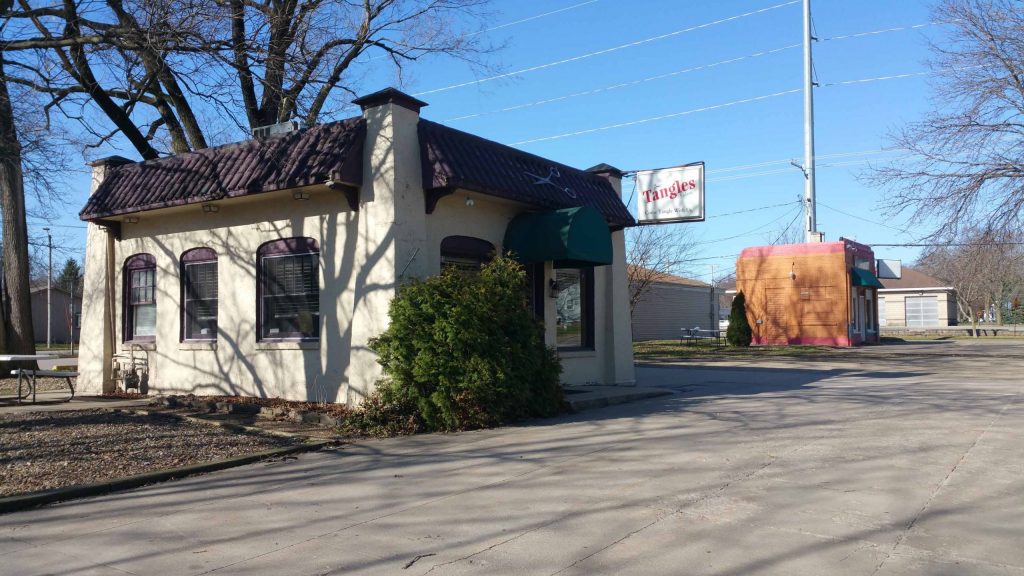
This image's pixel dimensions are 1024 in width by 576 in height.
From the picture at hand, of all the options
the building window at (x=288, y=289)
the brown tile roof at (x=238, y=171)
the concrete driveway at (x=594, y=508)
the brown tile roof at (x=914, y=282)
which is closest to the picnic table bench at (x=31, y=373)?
the brown tile roof at (x=238, y=171)

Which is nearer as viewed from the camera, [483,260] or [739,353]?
[483,260]

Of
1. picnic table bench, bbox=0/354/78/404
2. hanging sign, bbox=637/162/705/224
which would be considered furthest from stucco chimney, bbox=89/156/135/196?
hanging sign, bbox=637/162/705/224

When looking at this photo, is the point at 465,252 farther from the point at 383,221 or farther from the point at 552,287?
the point at 552,287

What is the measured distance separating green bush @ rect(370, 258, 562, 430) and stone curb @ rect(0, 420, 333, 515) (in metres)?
1.53

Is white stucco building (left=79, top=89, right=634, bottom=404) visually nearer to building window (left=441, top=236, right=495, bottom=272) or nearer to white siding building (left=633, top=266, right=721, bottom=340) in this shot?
building window (left=441, top=236, right=495, bottom=272)

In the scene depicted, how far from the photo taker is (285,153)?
12391 mm

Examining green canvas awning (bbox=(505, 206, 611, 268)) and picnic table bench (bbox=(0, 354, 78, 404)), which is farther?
green canvas awning (bbox=(505, 206, 611, 268))

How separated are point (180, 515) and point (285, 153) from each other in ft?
23.1

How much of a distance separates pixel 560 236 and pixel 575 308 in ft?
10.0

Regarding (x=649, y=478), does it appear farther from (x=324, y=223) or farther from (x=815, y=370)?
(x=815, y=370)

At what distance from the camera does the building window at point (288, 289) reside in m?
12.8

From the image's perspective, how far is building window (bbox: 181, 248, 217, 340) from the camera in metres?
14.0

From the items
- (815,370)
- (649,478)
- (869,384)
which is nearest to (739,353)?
(815,370)

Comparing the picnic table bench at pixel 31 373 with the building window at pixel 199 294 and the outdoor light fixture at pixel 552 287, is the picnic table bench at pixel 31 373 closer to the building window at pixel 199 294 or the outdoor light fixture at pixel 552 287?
the building window at pixel 199 294
